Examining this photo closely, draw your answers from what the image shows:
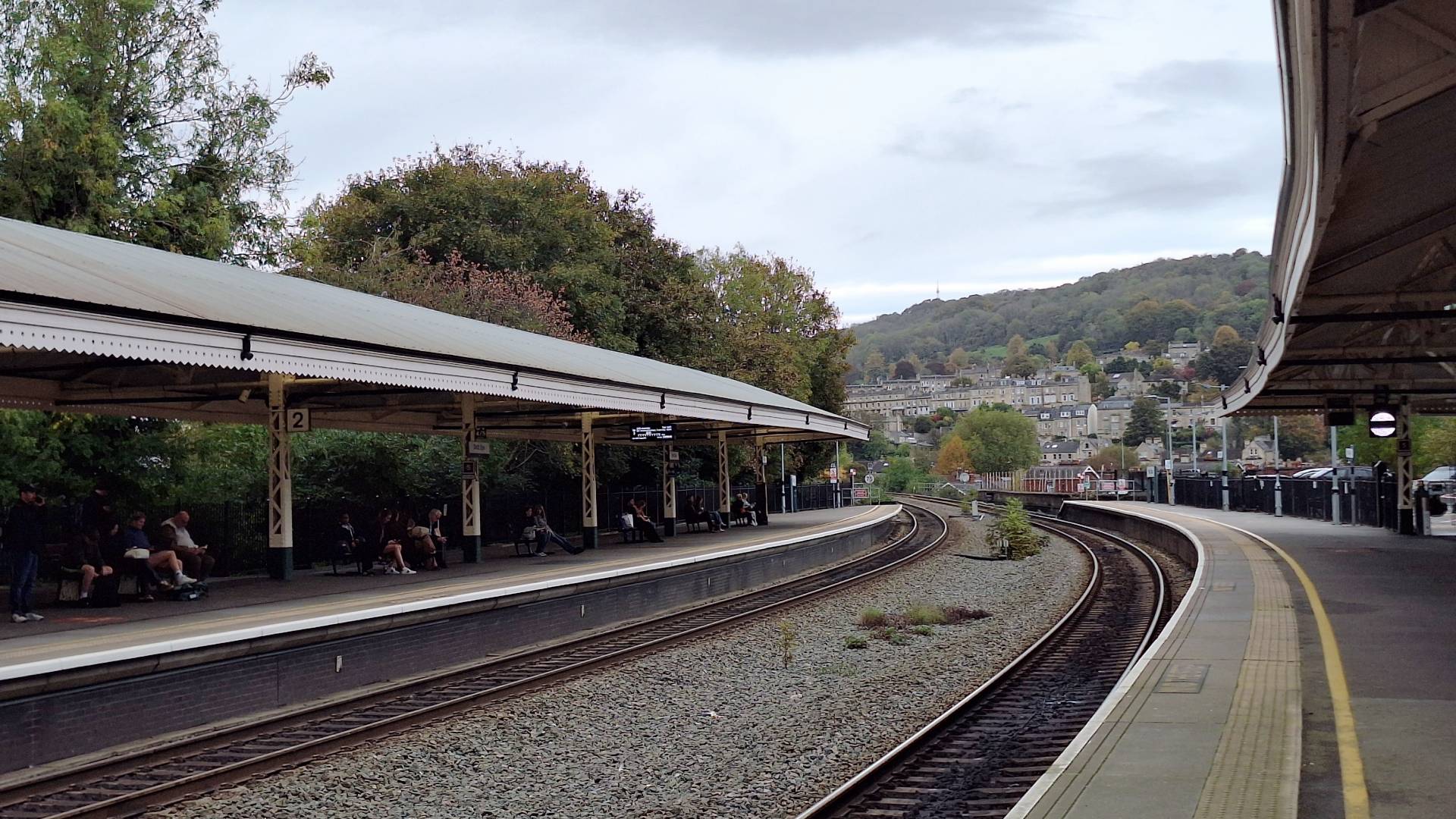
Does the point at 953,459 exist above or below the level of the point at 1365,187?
below

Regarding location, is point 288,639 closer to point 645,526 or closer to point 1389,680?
point 1389,680

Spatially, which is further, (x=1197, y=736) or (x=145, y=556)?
(x=145, y=556)

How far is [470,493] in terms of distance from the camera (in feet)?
66.7

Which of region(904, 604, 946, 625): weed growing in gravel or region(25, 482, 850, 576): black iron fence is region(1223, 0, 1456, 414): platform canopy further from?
region(25, 482, 850, 576): black iron fence

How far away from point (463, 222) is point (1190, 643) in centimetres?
3310

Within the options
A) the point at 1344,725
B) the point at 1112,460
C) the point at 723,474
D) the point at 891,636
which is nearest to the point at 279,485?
the point at 891,636

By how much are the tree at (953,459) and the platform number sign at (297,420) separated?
111 m

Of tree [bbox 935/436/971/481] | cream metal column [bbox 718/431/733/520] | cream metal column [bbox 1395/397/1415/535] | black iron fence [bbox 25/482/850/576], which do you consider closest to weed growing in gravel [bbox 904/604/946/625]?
black iron fence [bbox 25/482/850/576]

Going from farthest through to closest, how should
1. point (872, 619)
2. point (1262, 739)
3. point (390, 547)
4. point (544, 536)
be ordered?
1. point (544, 536)
2. point (390, 547)
3. point (872, 619)
4. point (1262, 739)

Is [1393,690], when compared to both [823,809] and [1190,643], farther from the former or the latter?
[823,809]

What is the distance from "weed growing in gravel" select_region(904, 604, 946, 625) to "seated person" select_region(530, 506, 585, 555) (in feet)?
22.9

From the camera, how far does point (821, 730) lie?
10.8 meters

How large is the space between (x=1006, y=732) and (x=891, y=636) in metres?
6.13

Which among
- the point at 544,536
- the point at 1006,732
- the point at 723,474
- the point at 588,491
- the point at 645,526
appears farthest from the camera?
the point at 723,474
